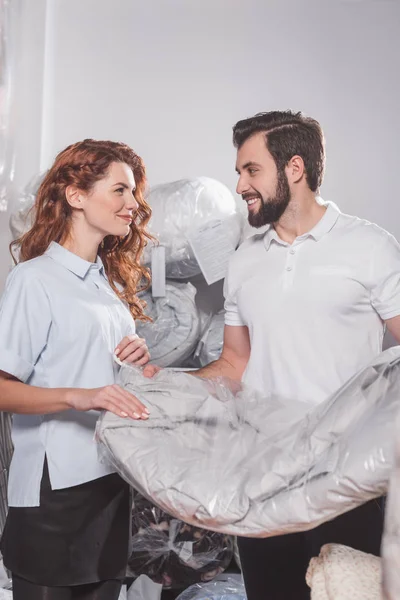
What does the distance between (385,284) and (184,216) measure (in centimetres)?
89

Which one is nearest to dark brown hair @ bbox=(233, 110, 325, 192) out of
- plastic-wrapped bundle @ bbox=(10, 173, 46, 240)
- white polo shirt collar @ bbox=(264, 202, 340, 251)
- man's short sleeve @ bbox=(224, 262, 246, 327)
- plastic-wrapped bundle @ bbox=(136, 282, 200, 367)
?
white polo shirt collar @ bbox=(264, 202, 340, 251)

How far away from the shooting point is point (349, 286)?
1.43 metres

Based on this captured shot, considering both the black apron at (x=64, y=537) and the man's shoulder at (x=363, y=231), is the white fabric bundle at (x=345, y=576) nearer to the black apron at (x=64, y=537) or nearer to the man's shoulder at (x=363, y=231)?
the black apron at (x=64, y=537)

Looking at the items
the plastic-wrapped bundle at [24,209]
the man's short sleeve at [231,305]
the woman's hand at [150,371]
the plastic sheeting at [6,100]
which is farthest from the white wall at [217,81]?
the woman's hand at [150,371]

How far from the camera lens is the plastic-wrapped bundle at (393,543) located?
1.70ft

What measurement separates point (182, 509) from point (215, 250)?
1.38 meters

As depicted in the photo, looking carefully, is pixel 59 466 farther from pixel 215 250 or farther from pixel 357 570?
pixel 215 250

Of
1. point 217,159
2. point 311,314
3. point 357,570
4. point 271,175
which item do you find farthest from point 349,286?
point 217,159

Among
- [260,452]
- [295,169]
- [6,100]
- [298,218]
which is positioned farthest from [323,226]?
[6,100]

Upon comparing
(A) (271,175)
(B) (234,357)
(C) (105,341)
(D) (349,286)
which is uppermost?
(A) (271,175)

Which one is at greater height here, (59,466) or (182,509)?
(182,509)

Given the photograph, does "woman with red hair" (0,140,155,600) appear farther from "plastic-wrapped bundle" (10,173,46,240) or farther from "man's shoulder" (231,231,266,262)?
"plastic-wrapped bundle" (10,173,46,240)

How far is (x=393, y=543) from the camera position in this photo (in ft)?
1.76

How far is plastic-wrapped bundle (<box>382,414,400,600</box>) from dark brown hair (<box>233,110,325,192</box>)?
1.14 m
